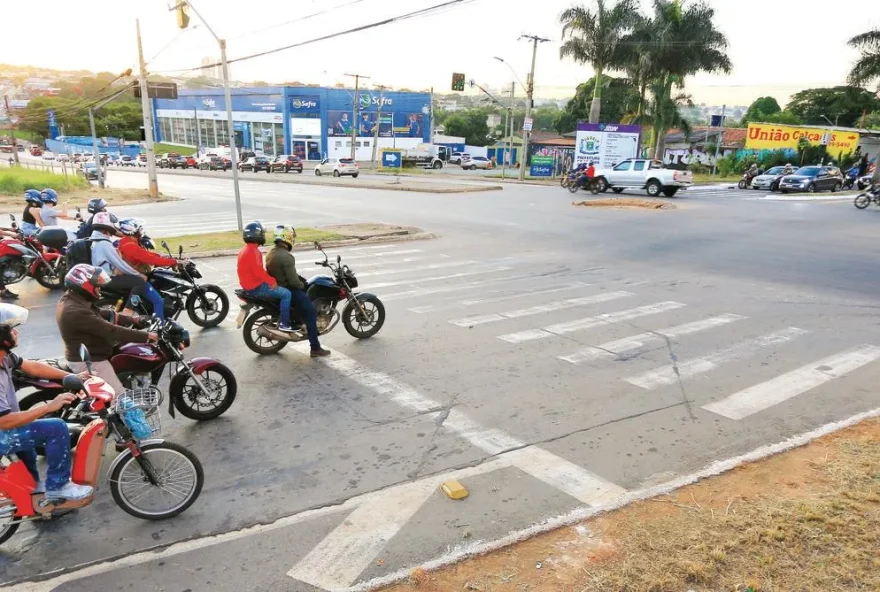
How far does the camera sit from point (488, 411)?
6383 millimetres

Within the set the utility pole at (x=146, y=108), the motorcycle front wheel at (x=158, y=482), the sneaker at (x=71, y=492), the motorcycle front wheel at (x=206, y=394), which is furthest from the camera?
the utility pole at (x=146, y=108)

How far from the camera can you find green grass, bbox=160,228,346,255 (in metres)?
15.2

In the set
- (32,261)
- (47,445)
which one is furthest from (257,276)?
(32,261)

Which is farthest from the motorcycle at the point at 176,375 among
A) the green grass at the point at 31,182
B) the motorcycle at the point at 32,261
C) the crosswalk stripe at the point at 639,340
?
the green grass at the point at 31,182

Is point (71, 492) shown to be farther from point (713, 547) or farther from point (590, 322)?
point (590, 322)

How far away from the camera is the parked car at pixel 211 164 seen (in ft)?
195

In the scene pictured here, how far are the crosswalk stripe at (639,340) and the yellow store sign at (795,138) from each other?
50323 millimetres

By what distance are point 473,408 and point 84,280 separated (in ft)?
12.4

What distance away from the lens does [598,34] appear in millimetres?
44781

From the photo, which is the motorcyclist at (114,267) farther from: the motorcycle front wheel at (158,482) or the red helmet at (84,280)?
the motorcycle front wheel at (158,482)

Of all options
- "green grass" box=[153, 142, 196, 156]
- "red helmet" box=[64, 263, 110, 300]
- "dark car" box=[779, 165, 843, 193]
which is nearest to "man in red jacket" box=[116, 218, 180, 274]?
"red helmet" box=[64, 263, 110, 300]

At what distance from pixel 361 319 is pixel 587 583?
5.54 m

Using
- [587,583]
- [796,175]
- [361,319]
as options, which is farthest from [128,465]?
[796,175]

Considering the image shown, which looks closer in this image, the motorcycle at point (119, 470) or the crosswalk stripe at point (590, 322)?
the motorcycle at point (119, 470)
